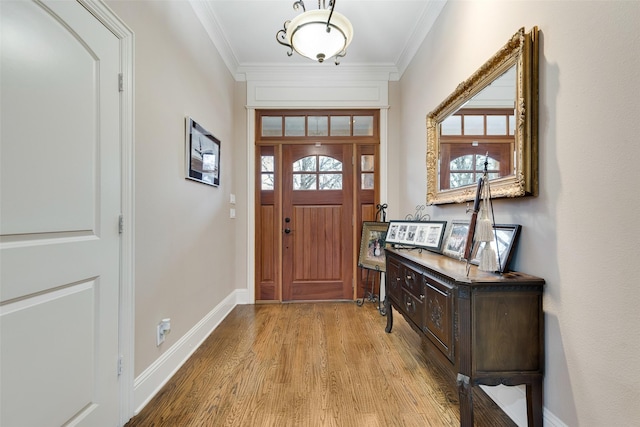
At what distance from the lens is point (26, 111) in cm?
98

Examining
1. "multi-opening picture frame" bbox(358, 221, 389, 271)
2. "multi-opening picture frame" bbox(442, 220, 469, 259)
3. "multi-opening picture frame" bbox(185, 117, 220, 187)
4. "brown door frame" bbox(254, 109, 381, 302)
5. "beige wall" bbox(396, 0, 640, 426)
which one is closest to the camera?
"beige wall" bbox(396, 0, 640, 426)

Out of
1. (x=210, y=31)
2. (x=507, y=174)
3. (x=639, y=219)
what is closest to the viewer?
(x=639, y=219)

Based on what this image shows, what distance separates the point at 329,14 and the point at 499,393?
2.59m

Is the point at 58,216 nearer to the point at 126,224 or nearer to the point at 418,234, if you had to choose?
the point at 126,224

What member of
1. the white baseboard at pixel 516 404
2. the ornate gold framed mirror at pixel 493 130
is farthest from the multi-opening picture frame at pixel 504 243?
the white baseboard at pixel 516 404

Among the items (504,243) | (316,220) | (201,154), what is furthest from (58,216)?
(316,220)

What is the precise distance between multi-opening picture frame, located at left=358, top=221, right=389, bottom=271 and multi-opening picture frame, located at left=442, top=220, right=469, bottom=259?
1.07m

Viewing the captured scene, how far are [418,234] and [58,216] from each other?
231 centimetres

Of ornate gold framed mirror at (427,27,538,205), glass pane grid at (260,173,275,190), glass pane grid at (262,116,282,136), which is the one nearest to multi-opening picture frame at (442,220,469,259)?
ornate gold framed mirror at (427,27,538,205)

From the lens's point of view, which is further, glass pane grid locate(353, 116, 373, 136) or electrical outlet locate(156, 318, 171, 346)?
glass pane grid locate(353, 116, 373, 136)

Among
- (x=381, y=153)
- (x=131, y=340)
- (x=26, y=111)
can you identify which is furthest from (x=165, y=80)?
(x=381, y=153)

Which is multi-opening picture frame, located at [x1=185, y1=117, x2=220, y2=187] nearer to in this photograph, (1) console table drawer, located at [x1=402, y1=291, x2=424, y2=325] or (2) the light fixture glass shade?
(2) the light fixture glass shade

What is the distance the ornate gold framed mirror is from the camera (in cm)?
132

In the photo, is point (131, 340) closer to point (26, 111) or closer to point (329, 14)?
point (26, 111)
